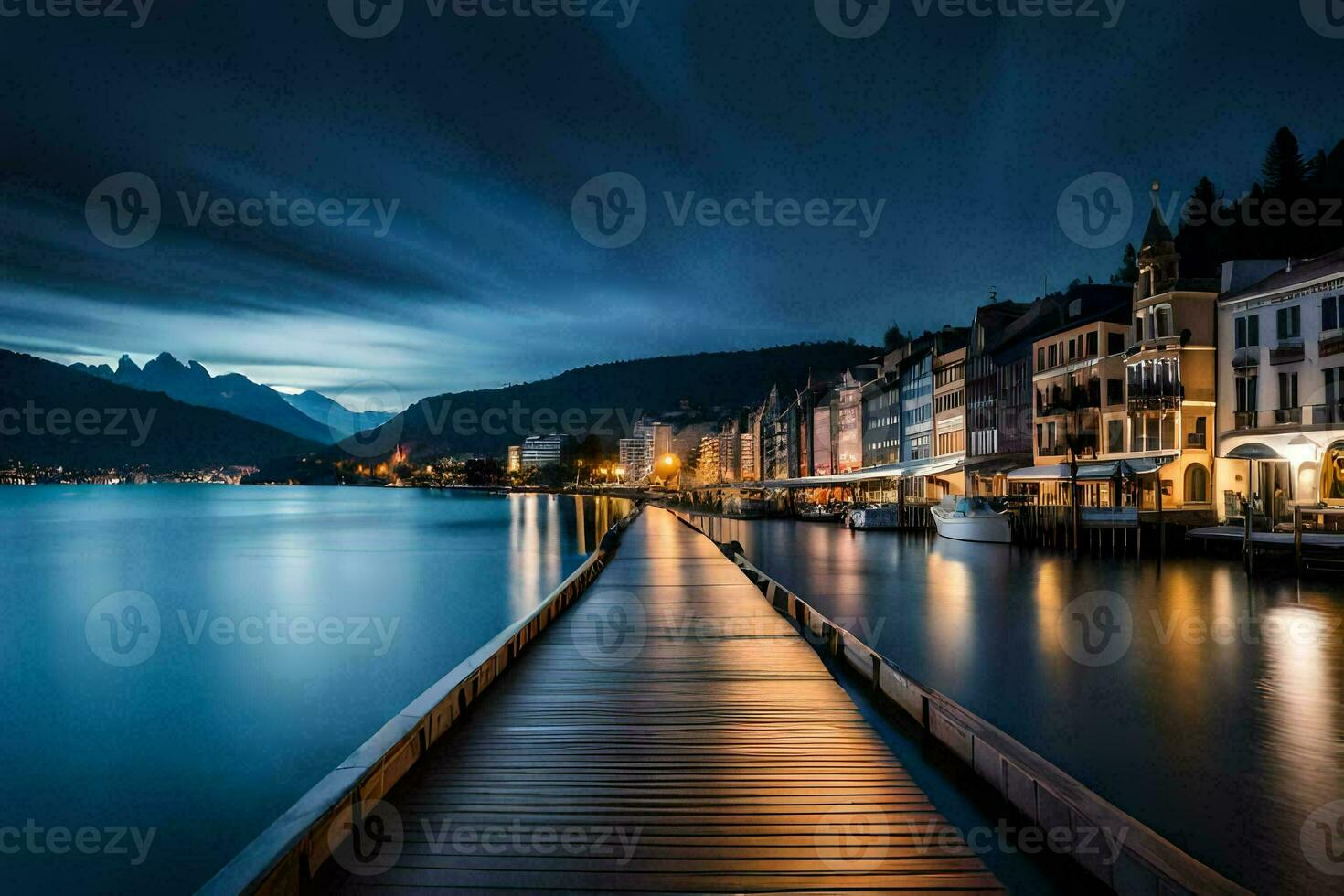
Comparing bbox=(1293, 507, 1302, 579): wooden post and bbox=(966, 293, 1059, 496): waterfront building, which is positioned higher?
bbox=(966, 293, 1059, 496): waterfront building

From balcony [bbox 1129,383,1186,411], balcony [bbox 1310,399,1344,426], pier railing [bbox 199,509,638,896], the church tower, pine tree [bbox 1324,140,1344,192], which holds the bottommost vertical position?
pier railing [bbox 199,509,638,896]

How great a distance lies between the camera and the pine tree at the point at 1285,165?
68.7 m

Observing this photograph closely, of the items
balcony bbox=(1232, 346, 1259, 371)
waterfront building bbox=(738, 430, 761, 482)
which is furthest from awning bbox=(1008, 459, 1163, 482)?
waterfront building bbox=(738, 430, 761, 482)

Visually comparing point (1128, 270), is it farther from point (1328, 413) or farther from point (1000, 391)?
point (1328, 413)

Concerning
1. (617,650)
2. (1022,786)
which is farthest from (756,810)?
(617,650)

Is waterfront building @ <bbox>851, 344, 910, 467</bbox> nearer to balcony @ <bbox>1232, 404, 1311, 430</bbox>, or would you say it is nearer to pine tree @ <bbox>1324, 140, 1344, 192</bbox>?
pine tree @ <bbox>1324, 140, 1344, 192</bbox>

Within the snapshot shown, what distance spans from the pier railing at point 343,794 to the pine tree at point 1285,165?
271ft

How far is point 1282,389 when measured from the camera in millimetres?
34875

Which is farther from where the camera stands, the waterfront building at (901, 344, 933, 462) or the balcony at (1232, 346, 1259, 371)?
the waterfront building at (901, 344, 933, 462)

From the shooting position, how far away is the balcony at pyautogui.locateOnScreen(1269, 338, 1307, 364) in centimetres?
3366

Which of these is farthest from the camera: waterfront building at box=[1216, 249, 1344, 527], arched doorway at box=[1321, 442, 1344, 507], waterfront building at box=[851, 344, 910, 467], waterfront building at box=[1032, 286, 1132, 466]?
waterfront building at box=[851, 344, 910, 467]

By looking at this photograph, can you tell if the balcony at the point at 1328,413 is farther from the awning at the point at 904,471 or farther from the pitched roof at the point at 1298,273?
the awning at the point at 904,471

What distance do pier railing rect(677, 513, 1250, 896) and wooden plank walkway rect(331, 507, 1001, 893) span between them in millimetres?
1054

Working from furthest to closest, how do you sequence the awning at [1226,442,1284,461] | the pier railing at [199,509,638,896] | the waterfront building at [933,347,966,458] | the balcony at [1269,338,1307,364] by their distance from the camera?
the waterfront building at [933,347,966,458] → the balcony at [1269,338,1307,364] → the awning at [1226,442,1284,461] → the pier railing at [199,509,638,896]
